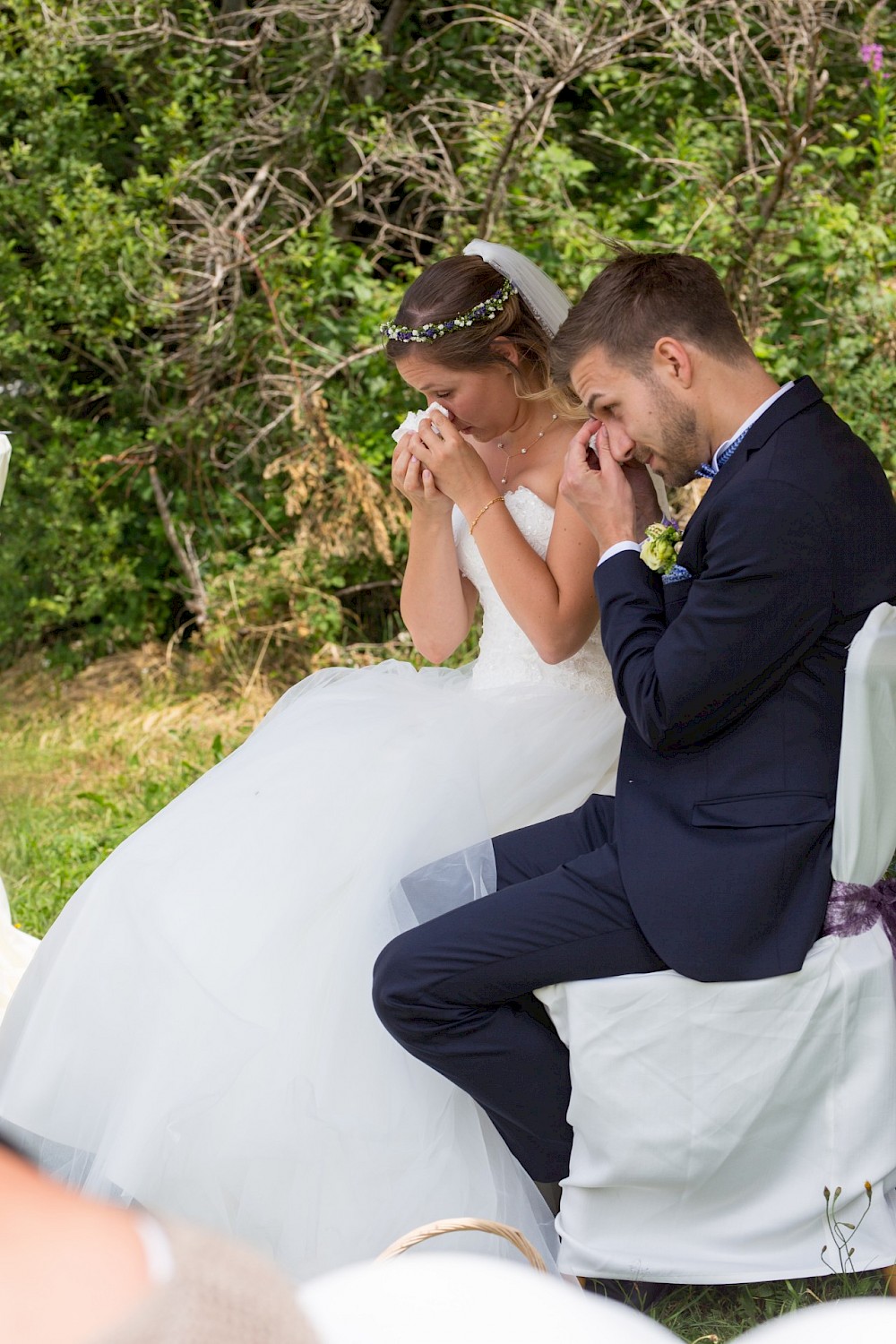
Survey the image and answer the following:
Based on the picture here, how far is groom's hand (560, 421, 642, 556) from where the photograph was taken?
84.0 inches

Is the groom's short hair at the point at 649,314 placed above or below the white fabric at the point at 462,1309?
above

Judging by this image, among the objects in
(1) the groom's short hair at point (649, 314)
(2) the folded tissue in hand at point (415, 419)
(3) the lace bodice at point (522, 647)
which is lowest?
(3) the lace bodice at point (522, 647)

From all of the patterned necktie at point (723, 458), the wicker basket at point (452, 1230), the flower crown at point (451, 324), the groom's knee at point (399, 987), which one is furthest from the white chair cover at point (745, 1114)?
the flower crown at point (451, 324)

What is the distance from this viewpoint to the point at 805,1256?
1.98 meters

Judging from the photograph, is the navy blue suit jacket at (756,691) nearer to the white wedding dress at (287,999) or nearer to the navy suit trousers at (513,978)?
the navy suit trousers at (513,978)

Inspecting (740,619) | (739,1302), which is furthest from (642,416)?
(739,1302)

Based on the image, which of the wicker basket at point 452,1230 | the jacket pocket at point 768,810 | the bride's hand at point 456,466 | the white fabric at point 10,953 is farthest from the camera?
the white fabric at point 10,953

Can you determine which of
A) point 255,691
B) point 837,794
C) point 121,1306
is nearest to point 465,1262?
point 121,1306

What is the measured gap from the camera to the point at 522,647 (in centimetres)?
261

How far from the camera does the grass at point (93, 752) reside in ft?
13.9

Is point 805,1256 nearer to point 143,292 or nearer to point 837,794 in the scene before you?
point 837,794

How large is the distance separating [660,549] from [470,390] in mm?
677

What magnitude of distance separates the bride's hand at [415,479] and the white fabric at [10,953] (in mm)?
1302

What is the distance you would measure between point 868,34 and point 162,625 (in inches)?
159
